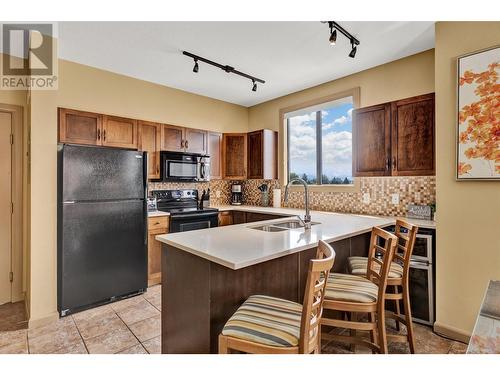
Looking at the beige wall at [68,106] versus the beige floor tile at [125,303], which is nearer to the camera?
the beige wall at [68,106]

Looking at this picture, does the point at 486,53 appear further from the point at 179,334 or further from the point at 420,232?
the point at 179,334

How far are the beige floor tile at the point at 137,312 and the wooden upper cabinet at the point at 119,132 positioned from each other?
6.18 feet

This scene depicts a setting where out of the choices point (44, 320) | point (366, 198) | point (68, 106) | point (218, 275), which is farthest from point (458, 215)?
point (68, 106)

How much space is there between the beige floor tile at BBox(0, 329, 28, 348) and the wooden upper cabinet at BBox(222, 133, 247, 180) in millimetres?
3073

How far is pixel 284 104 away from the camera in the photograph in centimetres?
445

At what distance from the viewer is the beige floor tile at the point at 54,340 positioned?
2176mm

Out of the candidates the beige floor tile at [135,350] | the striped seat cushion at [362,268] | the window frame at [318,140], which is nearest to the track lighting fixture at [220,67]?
the window frame at [318,140]

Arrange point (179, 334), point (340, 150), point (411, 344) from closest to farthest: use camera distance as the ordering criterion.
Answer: point (179, 334), point (411, 344), point (340, 150)

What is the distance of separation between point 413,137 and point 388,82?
0.95 m

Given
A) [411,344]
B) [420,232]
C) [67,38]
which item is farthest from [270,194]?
[67,38]

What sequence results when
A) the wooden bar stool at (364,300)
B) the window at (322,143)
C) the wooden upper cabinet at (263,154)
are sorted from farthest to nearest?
the wooden upper cabinet at (263,154) < the window at (322,143) < the wooden bar stool at (364,300)

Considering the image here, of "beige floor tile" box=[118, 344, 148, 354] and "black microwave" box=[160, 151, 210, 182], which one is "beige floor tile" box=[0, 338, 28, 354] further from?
"black microwave" box=[160, 151, 210, 182]

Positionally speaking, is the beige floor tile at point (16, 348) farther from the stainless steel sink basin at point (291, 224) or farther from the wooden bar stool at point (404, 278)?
the wooden bar stool at point (404, 278)
